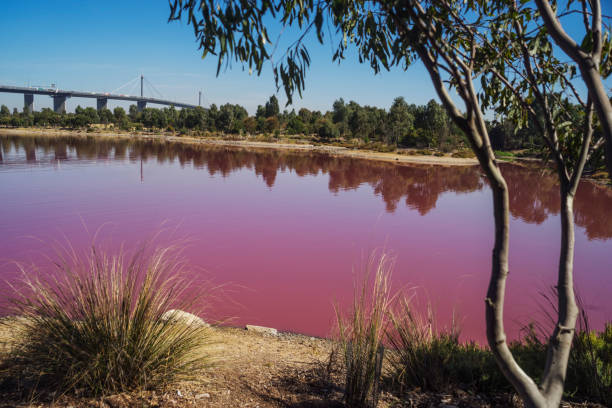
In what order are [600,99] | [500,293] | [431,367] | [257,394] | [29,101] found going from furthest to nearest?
[29,101] → [431,367] → [257,394] → [500,293] → [600,99]

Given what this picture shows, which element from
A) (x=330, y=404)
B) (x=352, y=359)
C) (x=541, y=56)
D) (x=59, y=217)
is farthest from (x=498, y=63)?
(x=59, y=217)

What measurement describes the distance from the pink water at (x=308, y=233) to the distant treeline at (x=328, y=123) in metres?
22.8

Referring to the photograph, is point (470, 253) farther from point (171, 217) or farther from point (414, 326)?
point (171, 217)

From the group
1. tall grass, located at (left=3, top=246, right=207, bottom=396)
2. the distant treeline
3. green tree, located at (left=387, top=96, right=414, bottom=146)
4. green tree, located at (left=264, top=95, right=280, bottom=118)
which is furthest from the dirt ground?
green tree, located at (left=264, top=95, right=280, bottom=118)

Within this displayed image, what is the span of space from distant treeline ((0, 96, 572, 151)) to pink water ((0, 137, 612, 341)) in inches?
899

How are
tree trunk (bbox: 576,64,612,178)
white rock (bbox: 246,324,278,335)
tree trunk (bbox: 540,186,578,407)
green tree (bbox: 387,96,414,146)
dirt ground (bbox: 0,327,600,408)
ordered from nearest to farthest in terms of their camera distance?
tree trunk (bbox: 576,64,612,178), tree trunk (bbox: 540,186,578,407), dirt ground (bbox: 0,327,600,408), white rock (bbox: 246,324,278,335), green tree (bbox: 387,96,414,146)

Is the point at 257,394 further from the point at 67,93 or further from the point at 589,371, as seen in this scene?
the point at 67,93

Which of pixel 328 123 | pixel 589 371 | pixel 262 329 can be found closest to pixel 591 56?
pixel 589 371

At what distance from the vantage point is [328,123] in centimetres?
6228

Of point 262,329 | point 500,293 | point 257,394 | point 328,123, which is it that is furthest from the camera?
point 328,123

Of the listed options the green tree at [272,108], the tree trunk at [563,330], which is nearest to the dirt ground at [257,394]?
the tree trunk at [563,330]

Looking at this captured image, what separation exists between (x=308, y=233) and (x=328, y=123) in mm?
54350

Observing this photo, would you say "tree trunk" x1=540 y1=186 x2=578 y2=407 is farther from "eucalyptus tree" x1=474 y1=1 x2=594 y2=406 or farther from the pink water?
the pink water

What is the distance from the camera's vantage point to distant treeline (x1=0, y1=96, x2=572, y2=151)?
169 ft
